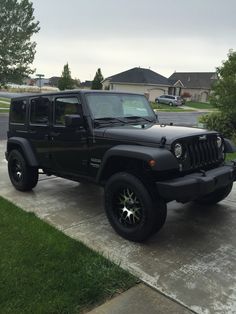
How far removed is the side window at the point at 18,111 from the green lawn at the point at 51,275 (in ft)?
7.97

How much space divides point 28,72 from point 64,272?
23080 millimetres

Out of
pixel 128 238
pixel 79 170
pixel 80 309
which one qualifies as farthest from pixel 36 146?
pixel 80 309

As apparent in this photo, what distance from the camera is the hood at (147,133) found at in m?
4.18

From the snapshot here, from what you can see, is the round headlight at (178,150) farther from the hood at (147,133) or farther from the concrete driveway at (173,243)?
the concrete driveway at (173,243)

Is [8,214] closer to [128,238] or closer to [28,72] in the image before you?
[128,238]

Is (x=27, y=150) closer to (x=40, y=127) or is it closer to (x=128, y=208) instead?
(x=40, y=127)

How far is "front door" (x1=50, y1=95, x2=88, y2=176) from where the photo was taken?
16.5 feet

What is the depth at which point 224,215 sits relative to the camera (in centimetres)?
534

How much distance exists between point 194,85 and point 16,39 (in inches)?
1923

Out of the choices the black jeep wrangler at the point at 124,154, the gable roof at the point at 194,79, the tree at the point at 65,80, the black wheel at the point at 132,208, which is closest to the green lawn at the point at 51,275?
the black wheel at the point at 132,208

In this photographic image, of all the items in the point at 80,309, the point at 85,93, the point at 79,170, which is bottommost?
the point at 80,309

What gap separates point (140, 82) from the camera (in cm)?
5519

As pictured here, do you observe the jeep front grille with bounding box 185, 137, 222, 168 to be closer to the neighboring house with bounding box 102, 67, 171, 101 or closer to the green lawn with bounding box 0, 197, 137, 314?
the green lawn with bounding box 0, 197, 137, 314

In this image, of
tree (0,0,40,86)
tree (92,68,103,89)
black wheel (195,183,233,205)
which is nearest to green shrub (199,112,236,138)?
black wheel (195,183,233,205)
